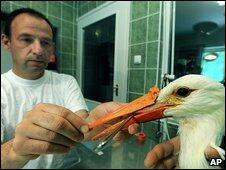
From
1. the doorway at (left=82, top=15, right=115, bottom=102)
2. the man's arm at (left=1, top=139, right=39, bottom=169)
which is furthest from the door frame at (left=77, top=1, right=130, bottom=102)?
the man's arm at (left=1, top=139, right=39, bottom=169)

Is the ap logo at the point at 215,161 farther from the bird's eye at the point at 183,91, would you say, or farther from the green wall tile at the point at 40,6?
the green wall tile at the point at 40,6

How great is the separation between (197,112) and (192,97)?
0.02 metres

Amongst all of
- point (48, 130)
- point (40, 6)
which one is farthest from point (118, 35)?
point (40, 6)

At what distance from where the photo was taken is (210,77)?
0.66 ft

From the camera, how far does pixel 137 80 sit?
222 mm

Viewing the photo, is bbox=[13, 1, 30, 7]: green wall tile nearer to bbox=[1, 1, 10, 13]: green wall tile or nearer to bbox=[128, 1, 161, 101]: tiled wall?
bbox=[1, 1, 10, 13]: green wall tile

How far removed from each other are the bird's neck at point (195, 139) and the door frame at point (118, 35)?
7 cm

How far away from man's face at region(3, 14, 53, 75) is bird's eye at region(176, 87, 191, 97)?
16 centimetres

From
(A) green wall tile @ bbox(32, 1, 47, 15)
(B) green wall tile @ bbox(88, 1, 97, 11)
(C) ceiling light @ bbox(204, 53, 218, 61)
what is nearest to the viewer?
(C) ceiling light @ bbox(204, 53, 218, 61)

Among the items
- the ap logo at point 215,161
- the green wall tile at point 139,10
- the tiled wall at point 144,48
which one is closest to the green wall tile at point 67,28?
the tiled wall at point 144,48

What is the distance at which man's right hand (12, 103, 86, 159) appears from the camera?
23 centimetres

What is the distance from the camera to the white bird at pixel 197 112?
20cm

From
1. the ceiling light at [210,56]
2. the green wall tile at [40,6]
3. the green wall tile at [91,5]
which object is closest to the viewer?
the ceiling light at [210,56]

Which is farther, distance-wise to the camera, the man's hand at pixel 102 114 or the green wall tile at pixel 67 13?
the green wall tile at pixel 67 13
